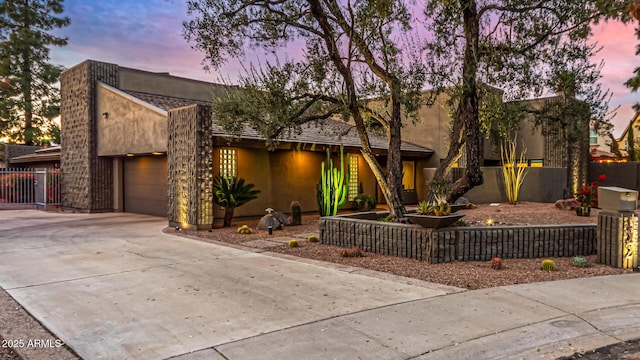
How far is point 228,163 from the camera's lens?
40.5 feet

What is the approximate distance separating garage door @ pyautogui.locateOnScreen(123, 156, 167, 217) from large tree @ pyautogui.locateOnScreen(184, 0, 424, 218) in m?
6.46

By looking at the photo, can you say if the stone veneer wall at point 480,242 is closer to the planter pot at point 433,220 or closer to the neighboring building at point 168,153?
the planter pot at point 433,220

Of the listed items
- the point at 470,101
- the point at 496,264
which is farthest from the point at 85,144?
the point at 496,264

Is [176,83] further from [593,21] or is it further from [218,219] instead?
[593,21]

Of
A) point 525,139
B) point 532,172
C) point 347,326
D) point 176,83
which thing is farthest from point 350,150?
point 347,326

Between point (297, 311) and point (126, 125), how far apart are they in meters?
12.9

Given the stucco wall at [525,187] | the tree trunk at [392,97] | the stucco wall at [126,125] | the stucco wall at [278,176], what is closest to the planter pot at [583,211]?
the stucco wall at [525,187]

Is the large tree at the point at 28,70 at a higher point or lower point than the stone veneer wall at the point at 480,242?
higher

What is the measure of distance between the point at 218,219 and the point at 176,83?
846cm

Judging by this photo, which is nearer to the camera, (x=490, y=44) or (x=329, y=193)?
(x=490, y=44)

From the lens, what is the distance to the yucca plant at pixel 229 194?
11258mm

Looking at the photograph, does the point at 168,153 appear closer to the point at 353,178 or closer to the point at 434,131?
the point at 353,178

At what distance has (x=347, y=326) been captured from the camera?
3869 millimetres

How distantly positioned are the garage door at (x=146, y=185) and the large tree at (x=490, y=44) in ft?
34.1
